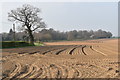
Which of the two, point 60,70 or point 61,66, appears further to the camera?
point 61,66

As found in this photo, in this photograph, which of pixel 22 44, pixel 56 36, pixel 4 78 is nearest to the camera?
pixel 4 78

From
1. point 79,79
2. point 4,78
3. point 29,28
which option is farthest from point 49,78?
point 29,28

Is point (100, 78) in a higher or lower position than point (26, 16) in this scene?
lower

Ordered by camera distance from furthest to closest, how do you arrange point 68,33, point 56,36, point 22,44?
point 68,33 → point 56,36 → point 22,44

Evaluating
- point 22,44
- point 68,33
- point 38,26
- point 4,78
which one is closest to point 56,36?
point 68,33

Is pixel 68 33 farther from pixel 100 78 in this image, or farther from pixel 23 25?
pixel 100 78

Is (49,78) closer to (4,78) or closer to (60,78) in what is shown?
(60,78)

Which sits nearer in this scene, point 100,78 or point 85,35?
point 100,78

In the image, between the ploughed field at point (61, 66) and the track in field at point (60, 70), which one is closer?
the track in field at point (60, 70)

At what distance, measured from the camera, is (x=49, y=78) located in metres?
9.06

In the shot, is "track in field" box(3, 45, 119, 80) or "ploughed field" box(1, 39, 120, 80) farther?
"ploughed field" box(1, 39, 120, 80)

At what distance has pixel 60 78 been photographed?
29.5 feet

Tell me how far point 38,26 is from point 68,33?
94.6 metres

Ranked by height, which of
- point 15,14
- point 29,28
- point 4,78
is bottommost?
point 4,78
